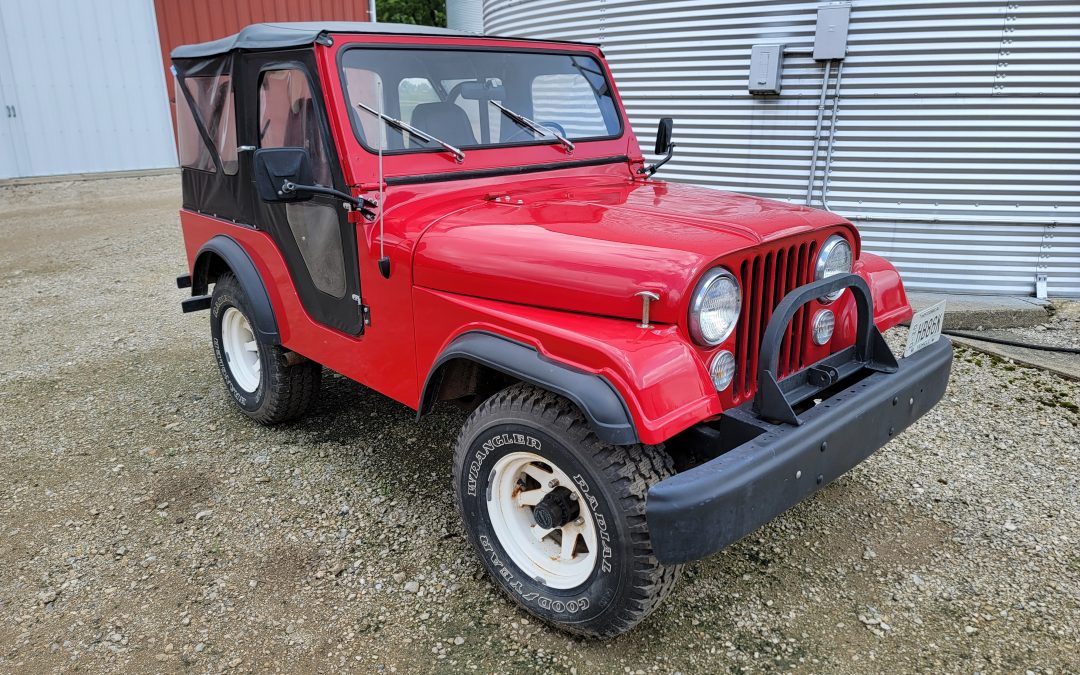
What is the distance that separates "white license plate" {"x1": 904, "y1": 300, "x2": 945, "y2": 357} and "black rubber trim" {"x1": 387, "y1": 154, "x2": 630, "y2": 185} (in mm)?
1629

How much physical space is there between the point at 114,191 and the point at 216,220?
10544 millimetres

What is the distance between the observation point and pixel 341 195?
113 inches

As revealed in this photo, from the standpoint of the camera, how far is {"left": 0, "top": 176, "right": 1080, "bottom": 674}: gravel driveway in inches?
97.4

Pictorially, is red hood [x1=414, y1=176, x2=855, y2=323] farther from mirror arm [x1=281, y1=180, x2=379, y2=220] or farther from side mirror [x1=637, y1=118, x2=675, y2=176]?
side mirror [x1=637, y1=118, x2=675, y2=176]

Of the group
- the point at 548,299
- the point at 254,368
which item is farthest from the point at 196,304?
the point at 548,299

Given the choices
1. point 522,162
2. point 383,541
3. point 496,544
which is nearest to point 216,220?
point 522,162

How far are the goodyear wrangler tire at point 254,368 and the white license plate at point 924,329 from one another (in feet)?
9.17

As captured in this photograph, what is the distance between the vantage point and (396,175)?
3033 millimetres

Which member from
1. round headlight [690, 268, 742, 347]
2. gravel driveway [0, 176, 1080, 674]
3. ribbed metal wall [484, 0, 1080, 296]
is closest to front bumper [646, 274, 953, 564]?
round headlight [690, 268, 742, 347]

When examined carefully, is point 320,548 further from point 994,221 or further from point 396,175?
point 994,221

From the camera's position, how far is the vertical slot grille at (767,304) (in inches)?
95.8

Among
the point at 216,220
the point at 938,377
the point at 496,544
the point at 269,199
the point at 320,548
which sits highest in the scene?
the point at 269,199

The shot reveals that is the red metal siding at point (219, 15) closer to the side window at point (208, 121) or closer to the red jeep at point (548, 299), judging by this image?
the side window at point (208, 121)

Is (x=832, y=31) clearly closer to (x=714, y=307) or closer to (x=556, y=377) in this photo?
(x=714, y=307)
